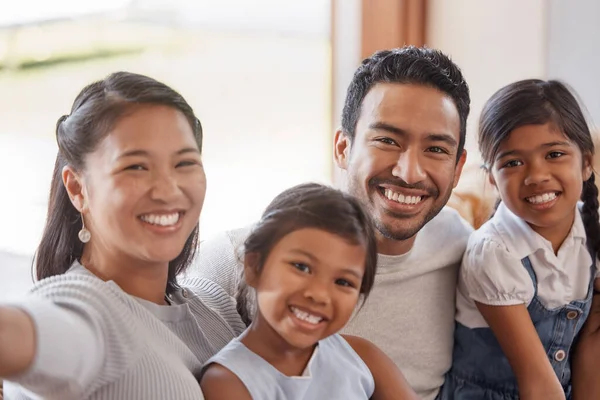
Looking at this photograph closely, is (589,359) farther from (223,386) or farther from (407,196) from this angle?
(223,386)

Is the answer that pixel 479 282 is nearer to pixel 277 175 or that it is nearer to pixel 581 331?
pixel 581 331

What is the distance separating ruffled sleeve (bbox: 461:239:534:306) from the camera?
1.84 m

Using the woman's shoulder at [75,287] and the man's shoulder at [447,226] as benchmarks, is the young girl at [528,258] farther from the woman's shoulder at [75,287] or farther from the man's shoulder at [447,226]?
the woman's shoulder at [75,287]

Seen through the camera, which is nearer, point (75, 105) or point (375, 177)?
point (75, 105)

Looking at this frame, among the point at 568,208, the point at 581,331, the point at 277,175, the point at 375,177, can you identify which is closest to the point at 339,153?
the point at 375,177

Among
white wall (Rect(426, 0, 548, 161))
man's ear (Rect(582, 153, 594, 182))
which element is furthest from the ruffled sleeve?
white wall (Rect(426, 0, 548, 161))

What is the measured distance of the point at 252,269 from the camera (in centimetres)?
139

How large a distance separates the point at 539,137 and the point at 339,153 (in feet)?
1.48

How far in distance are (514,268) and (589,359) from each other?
0.95 ft

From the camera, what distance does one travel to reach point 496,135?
187 centimetres

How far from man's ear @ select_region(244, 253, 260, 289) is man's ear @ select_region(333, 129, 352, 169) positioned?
2.08ft

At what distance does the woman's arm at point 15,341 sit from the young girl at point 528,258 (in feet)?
3.54

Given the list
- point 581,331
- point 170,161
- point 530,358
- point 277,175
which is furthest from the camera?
point 277,175

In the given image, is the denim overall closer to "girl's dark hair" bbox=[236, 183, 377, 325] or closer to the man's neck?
the man's neck
